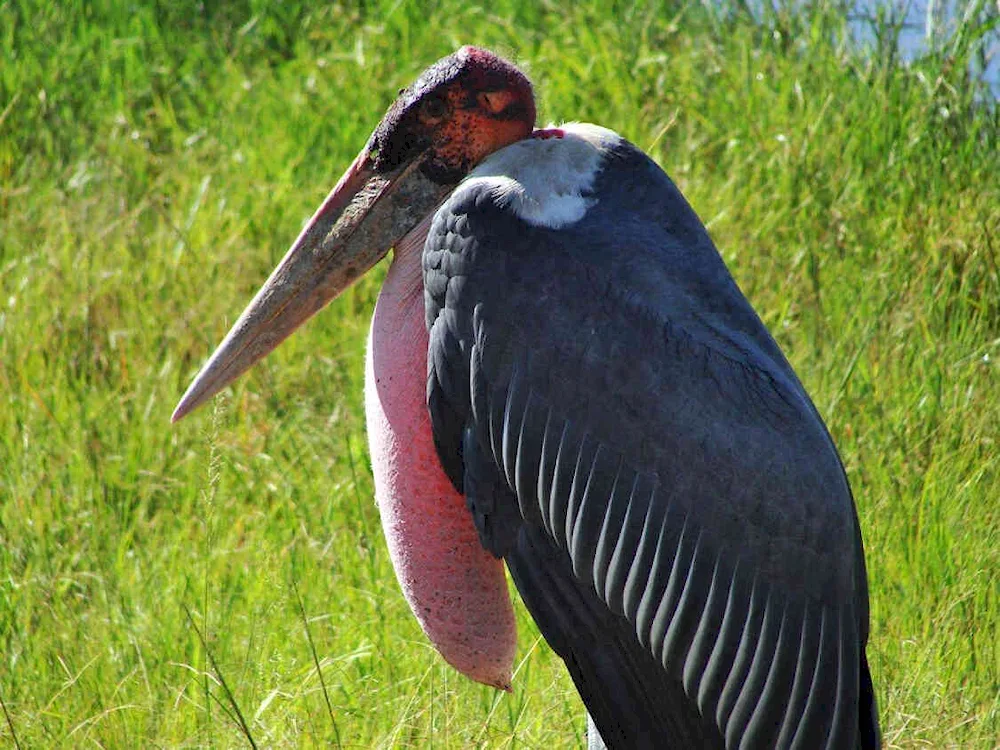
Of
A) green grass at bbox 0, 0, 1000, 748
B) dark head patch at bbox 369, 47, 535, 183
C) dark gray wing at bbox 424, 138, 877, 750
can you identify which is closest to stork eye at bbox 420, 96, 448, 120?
dark head patch at bbox 369, 47, 535, 183

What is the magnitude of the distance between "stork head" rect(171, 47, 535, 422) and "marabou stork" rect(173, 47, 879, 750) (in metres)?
0.02

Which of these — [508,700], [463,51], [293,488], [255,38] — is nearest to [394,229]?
[463,51]

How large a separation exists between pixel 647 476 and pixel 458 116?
630mm

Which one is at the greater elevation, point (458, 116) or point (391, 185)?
point (458, 116)

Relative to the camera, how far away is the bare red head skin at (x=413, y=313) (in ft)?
8.59

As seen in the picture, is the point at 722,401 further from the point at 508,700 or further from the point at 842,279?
the point at 842,279

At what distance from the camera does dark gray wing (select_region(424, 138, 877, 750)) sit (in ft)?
7.97

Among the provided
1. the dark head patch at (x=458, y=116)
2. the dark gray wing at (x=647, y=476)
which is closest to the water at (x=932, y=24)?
the dark head patch at (x=458, y=116)

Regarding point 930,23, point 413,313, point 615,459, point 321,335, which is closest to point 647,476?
point 615,459

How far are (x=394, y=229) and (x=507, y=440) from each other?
0.44m

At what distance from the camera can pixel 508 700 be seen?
10.2ft

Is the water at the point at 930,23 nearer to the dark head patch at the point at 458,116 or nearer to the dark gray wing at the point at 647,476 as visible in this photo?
the dark head patch at the point at 458,116

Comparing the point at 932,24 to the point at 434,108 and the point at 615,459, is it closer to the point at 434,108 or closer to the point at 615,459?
the point at 434,108

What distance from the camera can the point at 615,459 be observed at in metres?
2.46
